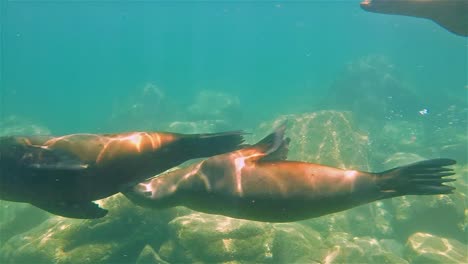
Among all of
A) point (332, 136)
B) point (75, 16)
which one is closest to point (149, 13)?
point (75, 16)

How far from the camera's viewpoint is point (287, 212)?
3.58 m

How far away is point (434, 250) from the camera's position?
846cm

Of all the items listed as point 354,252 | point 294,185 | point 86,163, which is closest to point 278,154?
point 294,185

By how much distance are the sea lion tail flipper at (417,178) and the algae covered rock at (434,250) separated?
18.7 ft

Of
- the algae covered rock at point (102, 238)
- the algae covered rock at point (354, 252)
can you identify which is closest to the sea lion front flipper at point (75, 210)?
the algae covered rock at point (102, 238)

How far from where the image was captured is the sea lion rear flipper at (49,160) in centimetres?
369

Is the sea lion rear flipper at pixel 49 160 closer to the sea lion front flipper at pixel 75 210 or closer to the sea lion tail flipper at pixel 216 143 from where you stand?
the sea lion front flipper at pixel 75 210

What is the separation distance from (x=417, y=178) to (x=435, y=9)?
387 cm

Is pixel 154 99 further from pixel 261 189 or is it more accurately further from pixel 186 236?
pixel 261 189

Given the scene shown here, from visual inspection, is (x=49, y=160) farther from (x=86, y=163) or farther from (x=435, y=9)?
(x=435, y=9)

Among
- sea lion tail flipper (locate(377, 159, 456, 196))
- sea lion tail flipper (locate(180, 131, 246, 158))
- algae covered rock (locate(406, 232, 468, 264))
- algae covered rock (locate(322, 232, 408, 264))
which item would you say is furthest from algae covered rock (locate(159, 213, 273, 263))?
sea lion tail flipper (locate(377, 159, 456, 196))

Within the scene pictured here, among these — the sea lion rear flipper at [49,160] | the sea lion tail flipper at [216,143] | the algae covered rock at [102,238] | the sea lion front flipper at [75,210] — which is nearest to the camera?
the sea lion rear flipper at [49,160]

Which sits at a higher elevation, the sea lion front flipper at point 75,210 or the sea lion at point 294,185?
the sea lion front flipper at point 75,210

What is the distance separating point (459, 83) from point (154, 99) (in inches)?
1182
